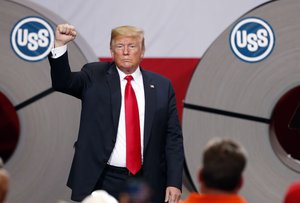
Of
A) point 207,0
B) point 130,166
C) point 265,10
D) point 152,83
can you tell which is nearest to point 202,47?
point 207,0

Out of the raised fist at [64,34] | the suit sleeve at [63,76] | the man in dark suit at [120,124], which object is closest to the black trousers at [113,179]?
the man in dark suit at [120,124]

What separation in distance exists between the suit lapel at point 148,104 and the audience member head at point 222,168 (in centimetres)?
102

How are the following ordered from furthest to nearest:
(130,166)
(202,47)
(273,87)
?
(202,47), (273,87), (130,166)

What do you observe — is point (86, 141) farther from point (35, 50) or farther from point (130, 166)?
point (35, 50)

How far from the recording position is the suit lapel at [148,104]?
8.22 feet

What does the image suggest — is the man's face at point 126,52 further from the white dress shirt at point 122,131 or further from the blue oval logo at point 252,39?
the blue oval logo at point 252,39

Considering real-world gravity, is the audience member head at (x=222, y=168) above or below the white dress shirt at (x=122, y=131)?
above

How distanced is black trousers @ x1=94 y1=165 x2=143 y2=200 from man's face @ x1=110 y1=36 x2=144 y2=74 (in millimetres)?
327

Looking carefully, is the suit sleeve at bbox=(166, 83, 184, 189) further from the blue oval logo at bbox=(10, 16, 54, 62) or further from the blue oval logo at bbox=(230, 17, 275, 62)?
the blue oval logo at bbox=(10, 16, 54, 62)

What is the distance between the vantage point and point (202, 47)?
315 cm

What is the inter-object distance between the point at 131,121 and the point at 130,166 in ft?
0.46

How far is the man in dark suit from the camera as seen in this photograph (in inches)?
97.2

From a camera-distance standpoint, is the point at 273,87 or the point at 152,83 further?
the point at 273,87

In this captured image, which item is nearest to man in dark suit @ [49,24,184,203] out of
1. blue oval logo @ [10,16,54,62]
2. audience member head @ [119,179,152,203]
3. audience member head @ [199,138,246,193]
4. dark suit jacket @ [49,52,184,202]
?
dark suit jacket @ [49,52,184,202]
